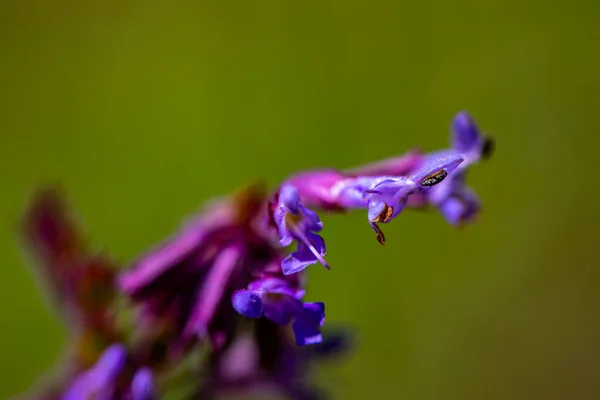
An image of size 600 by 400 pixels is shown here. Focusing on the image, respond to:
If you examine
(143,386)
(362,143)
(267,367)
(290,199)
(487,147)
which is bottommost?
(362,143)

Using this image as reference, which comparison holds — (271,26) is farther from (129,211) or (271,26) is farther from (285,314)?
(285,314)

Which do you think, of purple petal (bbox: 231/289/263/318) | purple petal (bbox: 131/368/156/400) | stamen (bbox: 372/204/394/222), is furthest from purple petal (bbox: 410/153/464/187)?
purple petal (bbox: 131/368/156/400)

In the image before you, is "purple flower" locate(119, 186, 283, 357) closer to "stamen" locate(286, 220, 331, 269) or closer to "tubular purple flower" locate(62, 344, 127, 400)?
"tubular purple flower" locate(62, 344, 127, 400)

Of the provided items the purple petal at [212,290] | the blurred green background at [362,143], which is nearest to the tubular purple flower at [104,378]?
the purple petal at [212,290]

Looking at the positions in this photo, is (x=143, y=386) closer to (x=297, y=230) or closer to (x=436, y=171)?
(x=297, y=230)

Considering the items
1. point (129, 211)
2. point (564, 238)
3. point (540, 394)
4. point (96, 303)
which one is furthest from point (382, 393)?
point (96, 303)

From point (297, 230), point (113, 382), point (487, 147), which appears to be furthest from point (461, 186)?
point (113, 382)

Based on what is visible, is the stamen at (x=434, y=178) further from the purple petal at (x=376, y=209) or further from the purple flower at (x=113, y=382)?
the purple flower at (x=113, y=382)
